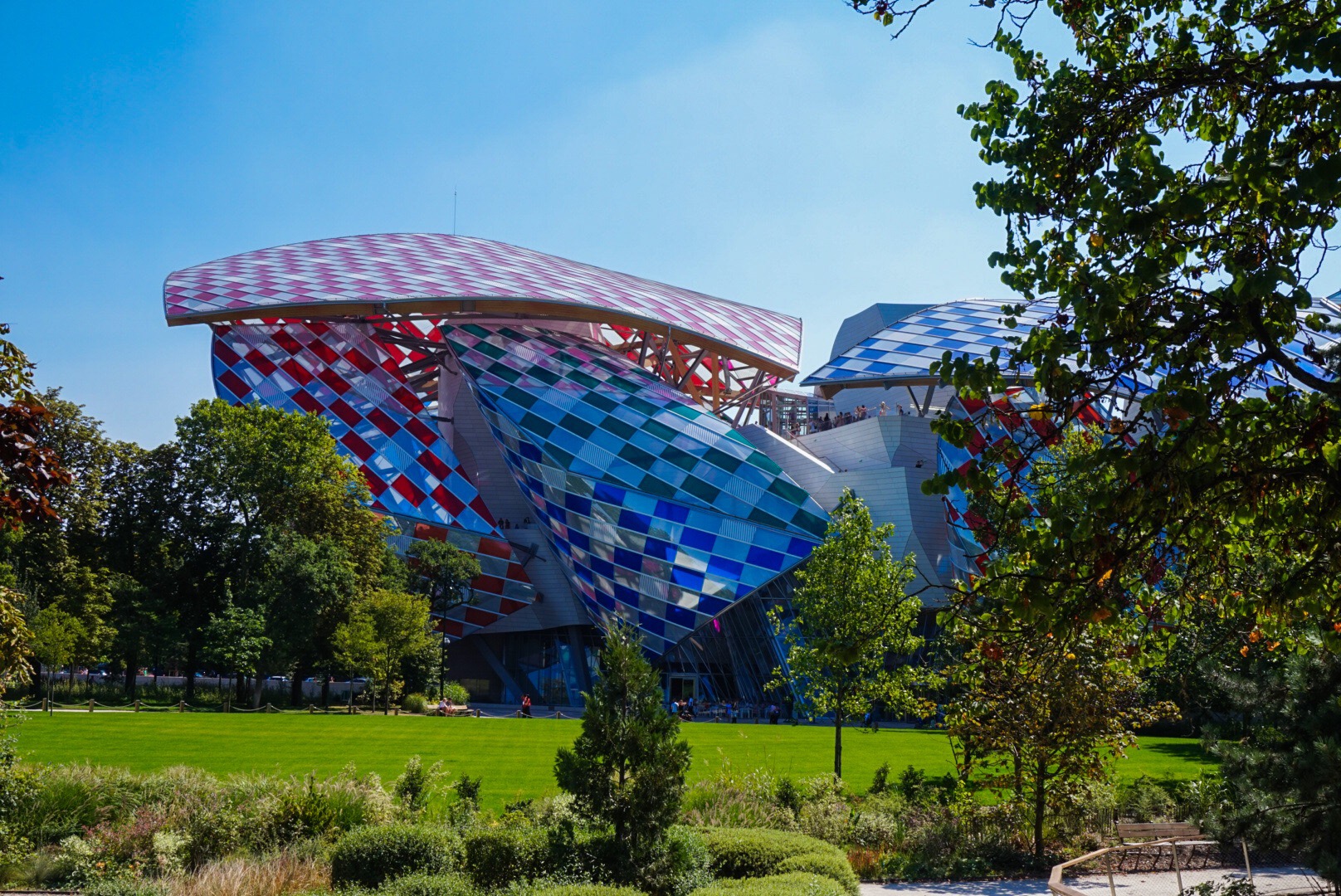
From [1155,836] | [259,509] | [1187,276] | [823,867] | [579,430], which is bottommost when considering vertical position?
[1155,836]

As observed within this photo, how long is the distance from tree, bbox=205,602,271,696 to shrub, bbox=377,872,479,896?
104ft

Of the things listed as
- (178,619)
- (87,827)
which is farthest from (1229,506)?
(178,619)

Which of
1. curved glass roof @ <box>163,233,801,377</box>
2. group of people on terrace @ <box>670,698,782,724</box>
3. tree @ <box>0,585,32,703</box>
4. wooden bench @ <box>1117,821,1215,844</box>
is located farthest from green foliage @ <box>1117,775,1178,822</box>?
curved glass roof @ <box>163,233,801,377</box>

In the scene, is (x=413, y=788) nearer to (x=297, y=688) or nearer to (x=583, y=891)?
(x=583, y=891)

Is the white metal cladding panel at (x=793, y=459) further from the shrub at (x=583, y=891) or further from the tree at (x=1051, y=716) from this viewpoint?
the shrub at (x=583, y=891)

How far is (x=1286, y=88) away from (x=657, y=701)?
7.88m

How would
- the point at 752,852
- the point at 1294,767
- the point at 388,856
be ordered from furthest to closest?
the point at 752,852
the point at 388,856
the point at 1294,767

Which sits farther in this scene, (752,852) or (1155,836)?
(1155,836)

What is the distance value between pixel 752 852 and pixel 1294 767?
5441 mm

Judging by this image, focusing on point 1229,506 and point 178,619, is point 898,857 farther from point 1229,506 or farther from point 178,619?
point 178,619

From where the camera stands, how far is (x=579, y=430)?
48.5 m

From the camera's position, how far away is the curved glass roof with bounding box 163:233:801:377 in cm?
5209

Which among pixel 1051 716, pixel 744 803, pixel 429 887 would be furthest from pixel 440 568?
pixel 429 887

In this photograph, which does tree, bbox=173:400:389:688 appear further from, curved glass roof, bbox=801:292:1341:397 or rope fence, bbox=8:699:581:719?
curved glass roof, bbox=801:292:1341:397
